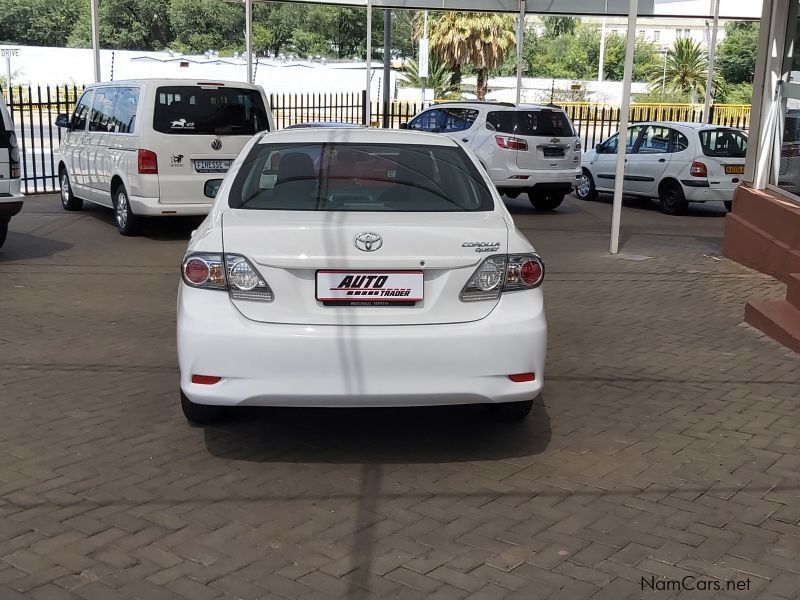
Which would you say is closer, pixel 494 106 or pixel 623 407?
pixel 623 407

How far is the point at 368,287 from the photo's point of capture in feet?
14.7

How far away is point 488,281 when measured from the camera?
4.63 metres

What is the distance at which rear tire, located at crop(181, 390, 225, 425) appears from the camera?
5.16 meters

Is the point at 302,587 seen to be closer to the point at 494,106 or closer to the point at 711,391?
the point at 711,391

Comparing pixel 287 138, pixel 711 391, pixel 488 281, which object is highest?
pixel 287 138

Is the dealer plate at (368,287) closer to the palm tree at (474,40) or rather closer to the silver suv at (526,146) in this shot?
the silver suv at (526,146)

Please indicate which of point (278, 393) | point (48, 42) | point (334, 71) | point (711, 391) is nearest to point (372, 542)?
point (278, 393)

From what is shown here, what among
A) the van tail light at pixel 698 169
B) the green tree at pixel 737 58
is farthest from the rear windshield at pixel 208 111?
the green tree at pixel 737 58

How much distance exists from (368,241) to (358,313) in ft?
1.09

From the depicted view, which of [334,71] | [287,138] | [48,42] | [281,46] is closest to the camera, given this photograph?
[287,138]

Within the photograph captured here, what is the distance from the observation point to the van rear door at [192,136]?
38.6ft

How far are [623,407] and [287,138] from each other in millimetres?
2526

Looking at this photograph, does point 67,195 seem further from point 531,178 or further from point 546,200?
point 546,200

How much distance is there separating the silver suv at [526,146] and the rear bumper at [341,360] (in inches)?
457
